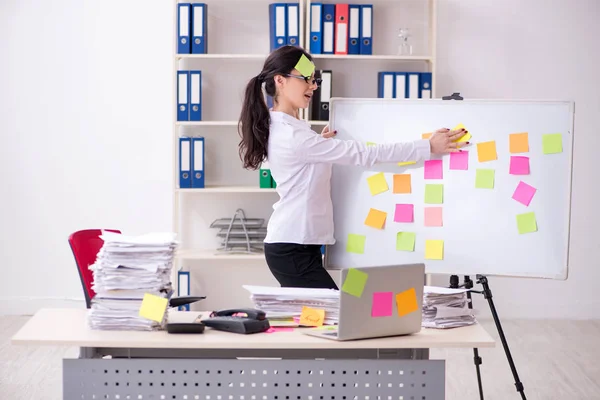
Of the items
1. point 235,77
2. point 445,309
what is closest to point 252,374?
point 445,309

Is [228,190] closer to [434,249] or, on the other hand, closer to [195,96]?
[195,96]

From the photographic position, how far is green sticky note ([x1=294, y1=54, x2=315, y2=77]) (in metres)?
2.74

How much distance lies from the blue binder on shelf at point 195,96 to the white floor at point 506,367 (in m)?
1.62

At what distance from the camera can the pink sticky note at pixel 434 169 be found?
274cm

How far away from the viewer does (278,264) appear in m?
2.77

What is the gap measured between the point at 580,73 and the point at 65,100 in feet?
11.4

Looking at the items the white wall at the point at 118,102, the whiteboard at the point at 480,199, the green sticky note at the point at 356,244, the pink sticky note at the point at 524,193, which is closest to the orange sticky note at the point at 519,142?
the whiteboard at the point at 480,199

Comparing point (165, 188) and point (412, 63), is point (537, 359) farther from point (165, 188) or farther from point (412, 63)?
point (165, 188)

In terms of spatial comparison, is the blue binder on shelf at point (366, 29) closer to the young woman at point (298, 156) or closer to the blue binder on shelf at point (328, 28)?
the blue binder on shelf at point (328, 28)

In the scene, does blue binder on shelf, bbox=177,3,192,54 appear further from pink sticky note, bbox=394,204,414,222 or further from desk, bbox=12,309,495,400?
desk, bbox=12,309,495,400

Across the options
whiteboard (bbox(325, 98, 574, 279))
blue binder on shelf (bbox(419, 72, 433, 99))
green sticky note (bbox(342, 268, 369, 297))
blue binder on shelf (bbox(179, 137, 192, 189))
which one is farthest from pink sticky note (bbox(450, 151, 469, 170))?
blue binder on shelf (bbox(179, 137, 192, 189))

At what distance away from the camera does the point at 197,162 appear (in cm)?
483

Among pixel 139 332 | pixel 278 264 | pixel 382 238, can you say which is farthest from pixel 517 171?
pixel 139 332

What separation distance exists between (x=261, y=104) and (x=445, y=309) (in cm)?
102
